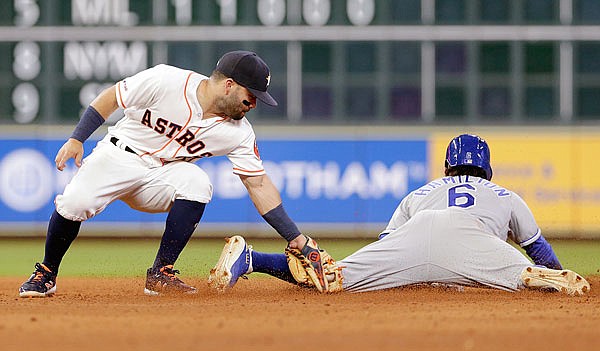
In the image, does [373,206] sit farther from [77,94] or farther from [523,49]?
[77,94]

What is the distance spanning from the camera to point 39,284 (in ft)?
18.9

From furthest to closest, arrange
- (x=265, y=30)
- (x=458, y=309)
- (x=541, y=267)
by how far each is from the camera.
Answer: (x=265, y=30), (x=541, y=267), (x=458, y=309)

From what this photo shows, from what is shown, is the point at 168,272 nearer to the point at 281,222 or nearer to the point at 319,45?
the point at 281,222

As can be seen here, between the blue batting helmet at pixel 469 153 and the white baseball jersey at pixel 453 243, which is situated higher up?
the blue batting helmet at pixel 469 153

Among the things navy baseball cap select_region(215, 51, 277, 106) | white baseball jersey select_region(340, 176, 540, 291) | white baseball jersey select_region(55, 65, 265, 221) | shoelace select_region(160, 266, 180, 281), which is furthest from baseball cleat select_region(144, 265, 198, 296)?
navy baseball cap select_region(215, 51, 277, 106)

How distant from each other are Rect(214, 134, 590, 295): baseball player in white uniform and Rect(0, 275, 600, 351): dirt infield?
10 centimetres

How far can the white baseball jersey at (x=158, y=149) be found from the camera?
5707 mm

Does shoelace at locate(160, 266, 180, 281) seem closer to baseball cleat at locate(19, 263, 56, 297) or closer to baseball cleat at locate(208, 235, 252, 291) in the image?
baseball cleat at locate(208, 235, 252, 291)

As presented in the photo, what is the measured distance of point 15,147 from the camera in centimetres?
1296

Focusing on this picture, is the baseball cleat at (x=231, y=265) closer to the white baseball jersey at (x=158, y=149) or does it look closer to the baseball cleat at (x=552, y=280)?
the white baseball jersey at (x=158, y=149)

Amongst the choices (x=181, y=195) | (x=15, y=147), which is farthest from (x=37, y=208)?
(x=181, y=195)

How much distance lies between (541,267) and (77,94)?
26.9ft

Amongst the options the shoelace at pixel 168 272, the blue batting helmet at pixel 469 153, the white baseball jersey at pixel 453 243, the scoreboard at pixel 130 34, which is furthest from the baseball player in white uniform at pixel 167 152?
the scoreboard at pixel 130 34

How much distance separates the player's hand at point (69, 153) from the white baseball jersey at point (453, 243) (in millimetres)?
1535
